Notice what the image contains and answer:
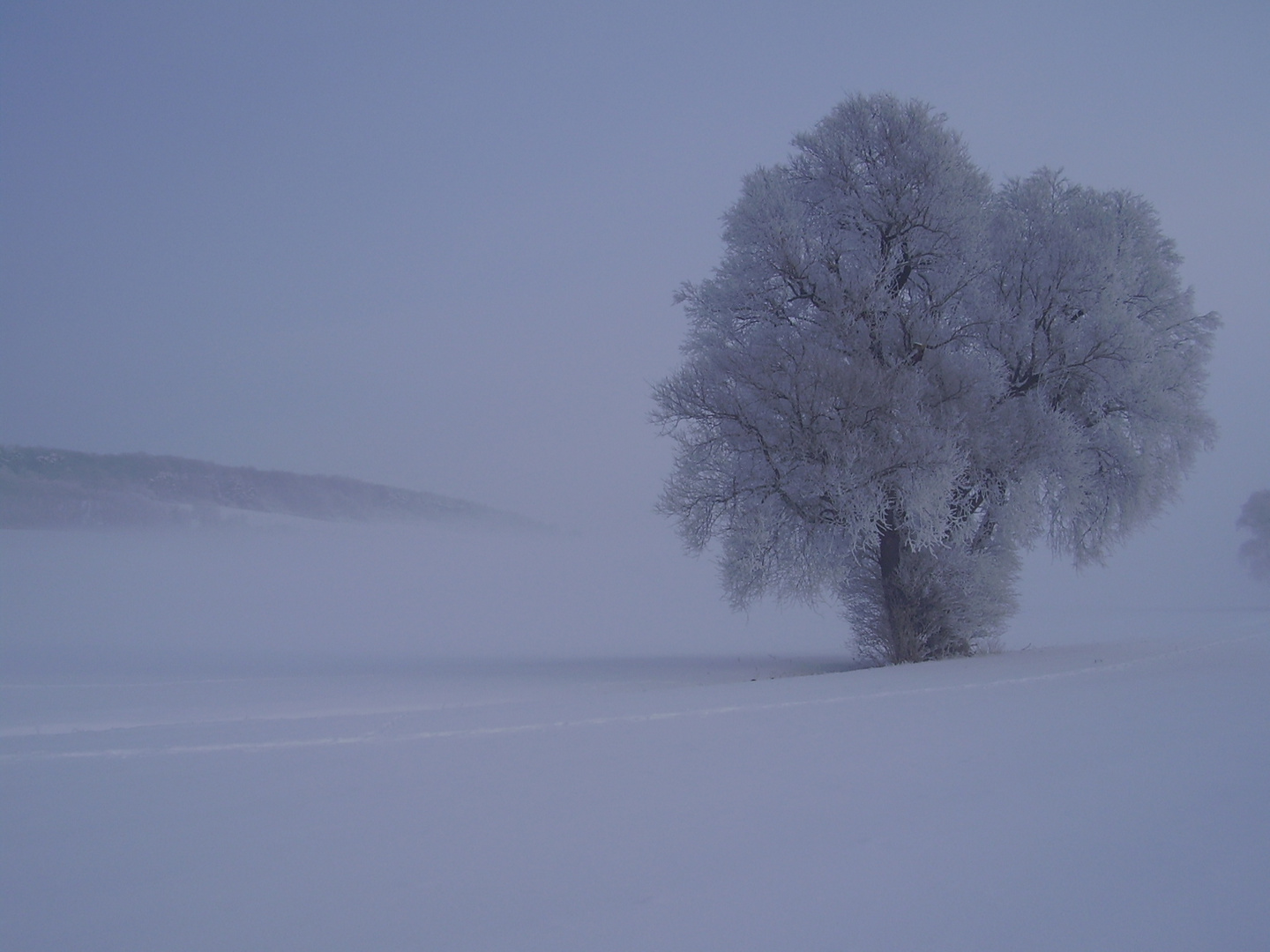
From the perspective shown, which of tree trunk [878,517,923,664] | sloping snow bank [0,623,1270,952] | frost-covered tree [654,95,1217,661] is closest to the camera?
sloping snow bank [0,623,1270,952]

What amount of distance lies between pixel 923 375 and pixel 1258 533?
39222 millimetres

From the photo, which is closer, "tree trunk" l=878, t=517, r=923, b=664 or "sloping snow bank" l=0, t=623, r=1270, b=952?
"sloping snow bank" l=0, t=623, r=1270, b=952

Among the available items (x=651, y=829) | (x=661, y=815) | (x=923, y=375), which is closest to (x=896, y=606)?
(x=923, y=375)

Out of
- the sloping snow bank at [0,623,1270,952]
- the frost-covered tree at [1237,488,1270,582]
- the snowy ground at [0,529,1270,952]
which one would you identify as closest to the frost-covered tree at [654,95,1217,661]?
the snowy ground at [0,529,1270,952]

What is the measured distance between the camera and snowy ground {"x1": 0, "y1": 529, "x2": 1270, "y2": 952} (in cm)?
297

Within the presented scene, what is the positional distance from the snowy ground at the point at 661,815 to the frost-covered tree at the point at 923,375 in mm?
3212

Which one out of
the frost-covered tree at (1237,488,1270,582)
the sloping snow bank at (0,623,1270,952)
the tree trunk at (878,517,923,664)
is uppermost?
the frost-covered tree at (1237,488,1270,582)

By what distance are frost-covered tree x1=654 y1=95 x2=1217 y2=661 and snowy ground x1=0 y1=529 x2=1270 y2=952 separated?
10.5 feet

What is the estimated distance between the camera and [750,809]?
13.8 feet

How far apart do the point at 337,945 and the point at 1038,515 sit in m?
13.5

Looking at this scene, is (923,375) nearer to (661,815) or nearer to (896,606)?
(896,606)

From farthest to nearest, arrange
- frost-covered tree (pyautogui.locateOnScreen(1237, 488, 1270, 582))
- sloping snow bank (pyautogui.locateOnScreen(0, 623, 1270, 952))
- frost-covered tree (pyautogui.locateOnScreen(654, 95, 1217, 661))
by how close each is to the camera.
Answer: frost-covered tree (pyautogui.locateOnScreen(1237, 488, 1270, 582)) → frost-covered tree (pyautogui.locateOnScreen(654, 95, 1217, 661)) → sloping snow bank (pyautogui.locateOnScreen(0, 623, 1270, 952))

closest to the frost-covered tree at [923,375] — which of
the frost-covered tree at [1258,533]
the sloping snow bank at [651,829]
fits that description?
the sloping snow bank at [651,829]

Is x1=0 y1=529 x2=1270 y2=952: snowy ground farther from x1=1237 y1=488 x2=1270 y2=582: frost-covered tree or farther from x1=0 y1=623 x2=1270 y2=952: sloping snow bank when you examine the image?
x1=1237 y1=488 x2=1270 y2=582: frost-covered tree
